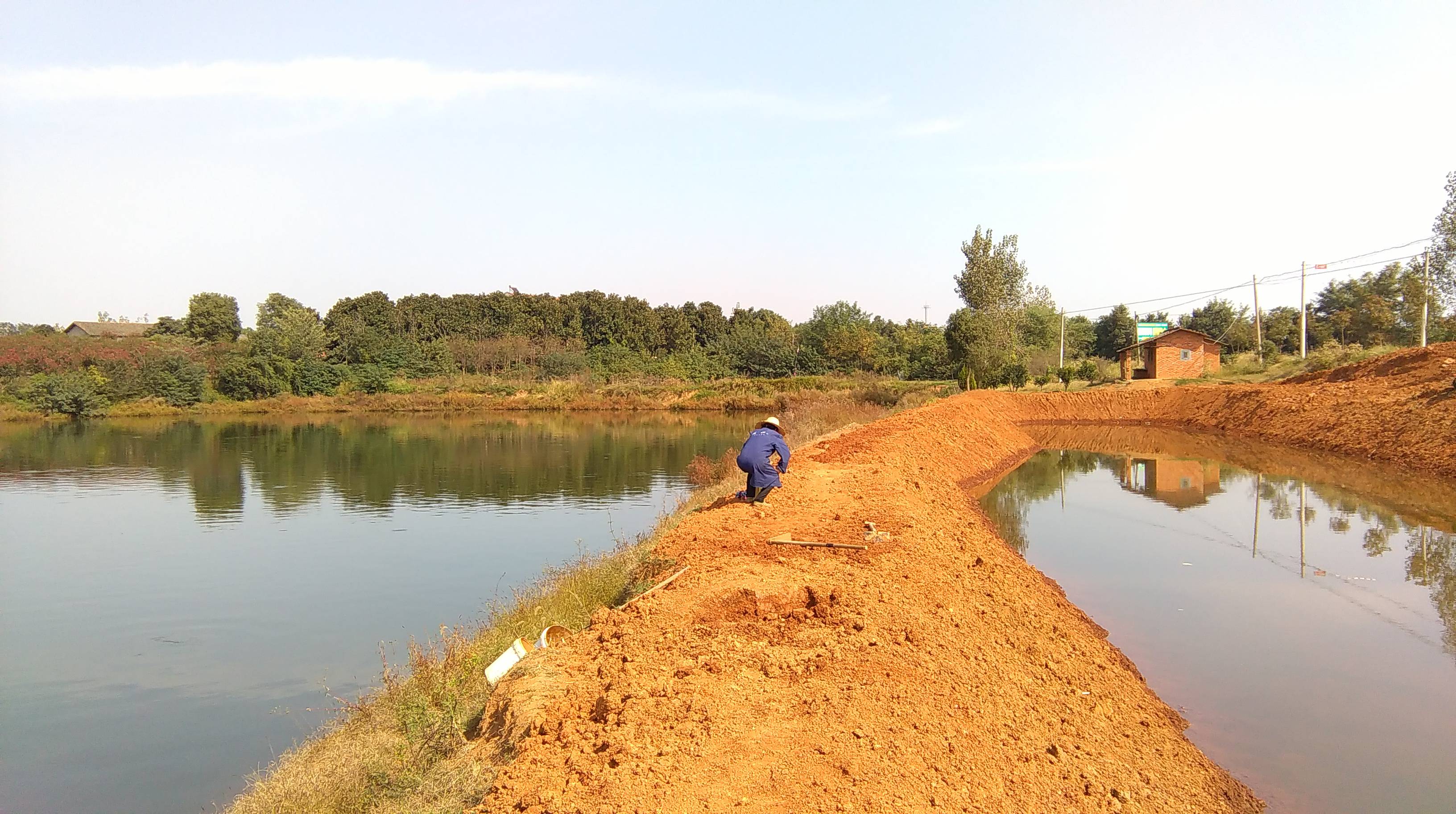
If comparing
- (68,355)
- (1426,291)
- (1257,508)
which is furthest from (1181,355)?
(68,355)

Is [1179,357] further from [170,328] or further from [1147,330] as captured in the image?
[170,328]

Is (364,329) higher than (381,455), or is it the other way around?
(364,329)

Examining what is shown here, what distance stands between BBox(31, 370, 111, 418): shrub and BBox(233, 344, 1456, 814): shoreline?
168ft

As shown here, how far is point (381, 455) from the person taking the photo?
108ft

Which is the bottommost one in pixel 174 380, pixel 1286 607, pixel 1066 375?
pixel 1286 607

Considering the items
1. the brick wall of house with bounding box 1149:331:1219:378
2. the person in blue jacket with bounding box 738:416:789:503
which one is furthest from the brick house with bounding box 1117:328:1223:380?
the person in blue jacket with bounding box 738:416:789:503

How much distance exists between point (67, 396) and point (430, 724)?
53.8m

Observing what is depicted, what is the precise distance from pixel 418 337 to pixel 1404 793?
70019mm

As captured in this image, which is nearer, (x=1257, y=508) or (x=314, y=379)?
(x=1257, y=508)

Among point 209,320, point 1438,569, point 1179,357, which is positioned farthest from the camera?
point 209,320

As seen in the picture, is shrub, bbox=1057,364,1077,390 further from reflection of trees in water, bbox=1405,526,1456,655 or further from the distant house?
the distant house

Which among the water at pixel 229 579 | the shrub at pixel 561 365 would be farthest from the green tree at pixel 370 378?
the water at pixel 229 579

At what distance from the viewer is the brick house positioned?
129 ft

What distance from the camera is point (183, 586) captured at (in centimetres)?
1482
